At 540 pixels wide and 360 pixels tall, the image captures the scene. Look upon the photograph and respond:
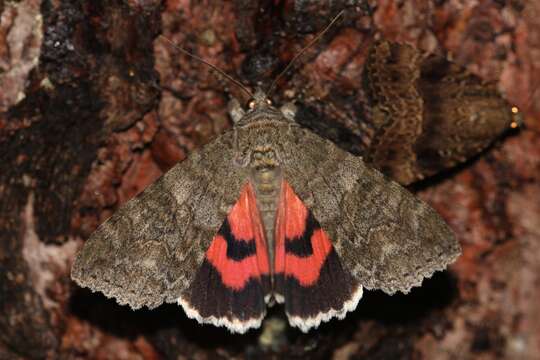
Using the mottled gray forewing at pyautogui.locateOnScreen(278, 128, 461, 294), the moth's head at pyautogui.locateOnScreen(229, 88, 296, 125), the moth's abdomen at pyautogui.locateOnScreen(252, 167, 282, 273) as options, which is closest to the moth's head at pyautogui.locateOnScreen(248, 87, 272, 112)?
the moth's head at pyautogui.locateOnScreen(229, 88, 296, 125)

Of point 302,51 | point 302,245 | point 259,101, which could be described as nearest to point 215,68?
point 259,101

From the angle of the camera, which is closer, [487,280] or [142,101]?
[142,101]

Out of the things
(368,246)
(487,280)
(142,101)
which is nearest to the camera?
(368,246)

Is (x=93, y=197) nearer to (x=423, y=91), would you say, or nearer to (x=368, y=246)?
(x=368, y=246)

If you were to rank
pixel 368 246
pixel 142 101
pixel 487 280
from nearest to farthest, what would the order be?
pixel 368 246 → pixel 142 101 → pixel 487 280

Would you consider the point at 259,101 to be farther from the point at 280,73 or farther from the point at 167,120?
the point at 167,120

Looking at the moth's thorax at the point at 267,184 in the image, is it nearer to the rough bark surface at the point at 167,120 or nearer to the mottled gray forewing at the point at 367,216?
the mottled gray forewing at the point at 367,216

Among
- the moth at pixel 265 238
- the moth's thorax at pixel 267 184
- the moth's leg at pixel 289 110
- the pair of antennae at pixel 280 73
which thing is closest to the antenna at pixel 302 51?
the pair of antennae at pixel 280 73

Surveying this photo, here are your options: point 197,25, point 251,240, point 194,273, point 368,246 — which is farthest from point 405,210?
point 197,25
